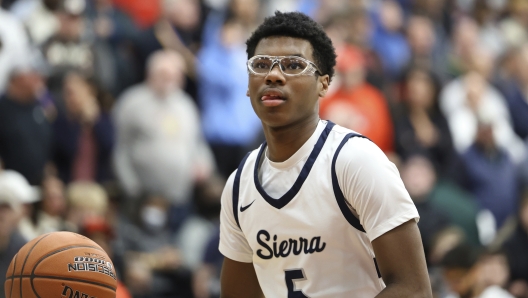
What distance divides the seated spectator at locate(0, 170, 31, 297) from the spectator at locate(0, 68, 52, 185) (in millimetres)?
812

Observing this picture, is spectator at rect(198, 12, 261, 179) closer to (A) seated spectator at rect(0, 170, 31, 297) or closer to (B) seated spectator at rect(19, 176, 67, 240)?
(B) seated spectator at rect(19, 176, 67, 240)

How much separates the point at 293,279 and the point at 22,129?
5071 millimetres

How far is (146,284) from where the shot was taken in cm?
805

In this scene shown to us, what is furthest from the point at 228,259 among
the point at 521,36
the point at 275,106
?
the point at 521,36

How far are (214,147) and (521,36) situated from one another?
245 inches

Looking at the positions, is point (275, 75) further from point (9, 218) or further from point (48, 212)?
point (48, 212)

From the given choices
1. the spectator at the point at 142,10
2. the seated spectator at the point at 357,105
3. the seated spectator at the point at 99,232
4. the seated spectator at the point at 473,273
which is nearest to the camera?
the seated spectator at the point at 99,232

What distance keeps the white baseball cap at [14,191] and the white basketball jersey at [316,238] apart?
12.1ft

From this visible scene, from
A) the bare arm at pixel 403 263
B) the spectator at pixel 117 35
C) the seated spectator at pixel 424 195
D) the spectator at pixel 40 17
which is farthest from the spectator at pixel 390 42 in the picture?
the bare arm at pixel 403 263

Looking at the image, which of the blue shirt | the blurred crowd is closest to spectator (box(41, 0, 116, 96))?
the blurred crowd

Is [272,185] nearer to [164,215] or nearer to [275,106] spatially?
[275,106]

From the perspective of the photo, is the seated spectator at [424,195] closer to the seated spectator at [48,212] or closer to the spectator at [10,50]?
the seated spectator at [48,212]

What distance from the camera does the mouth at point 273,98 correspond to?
12.6ft

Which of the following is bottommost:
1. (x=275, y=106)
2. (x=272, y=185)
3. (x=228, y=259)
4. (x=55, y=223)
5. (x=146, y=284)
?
(x=146, y=284)
